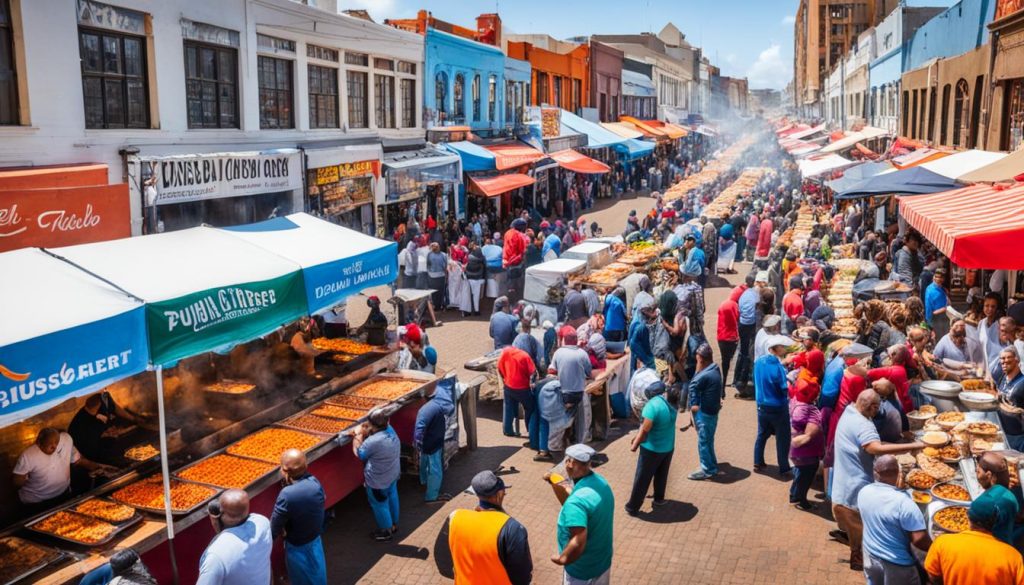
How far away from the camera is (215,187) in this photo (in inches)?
607

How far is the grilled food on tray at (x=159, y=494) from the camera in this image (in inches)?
290

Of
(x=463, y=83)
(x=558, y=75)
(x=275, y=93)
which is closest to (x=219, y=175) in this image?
(x=275, y=93)

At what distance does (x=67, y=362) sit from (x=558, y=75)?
1467 inches

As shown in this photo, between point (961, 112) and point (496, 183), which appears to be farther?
point (496, 183)

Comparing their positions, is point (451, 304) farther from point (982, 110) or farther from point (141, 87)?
point (982, 110)

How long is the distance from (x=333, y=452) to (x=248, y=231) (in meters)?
2.71

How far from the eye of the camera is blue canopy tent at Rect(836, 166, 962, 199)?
1420cm

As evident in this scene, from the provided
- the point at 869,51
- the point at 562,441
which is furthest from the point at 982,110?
the point at 869,51

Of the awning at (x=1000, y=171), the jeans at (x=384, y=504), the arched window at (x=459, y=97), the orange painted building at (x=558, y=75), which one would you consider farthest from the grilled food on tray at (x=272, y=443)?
the orange painted building at (x=558, y=75)

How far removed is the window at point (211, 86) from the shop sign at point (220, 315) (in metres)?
8.05

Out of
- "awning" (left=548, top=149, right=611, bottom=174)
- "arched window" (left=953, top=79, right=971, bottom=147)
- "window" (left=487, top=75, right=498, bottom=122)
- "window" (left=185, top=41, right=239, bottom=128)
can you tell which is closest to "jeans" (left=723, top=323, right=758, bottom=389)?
"window" (left=185, top=41, right=239, bottom=128)

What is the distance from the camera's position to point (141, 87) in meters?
14.3

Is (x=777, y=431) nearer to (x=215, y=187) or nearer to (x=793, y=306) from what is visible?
(x=793, y=306)

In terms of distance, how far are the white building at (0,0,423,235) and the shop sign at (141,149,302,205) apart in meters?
0.03
